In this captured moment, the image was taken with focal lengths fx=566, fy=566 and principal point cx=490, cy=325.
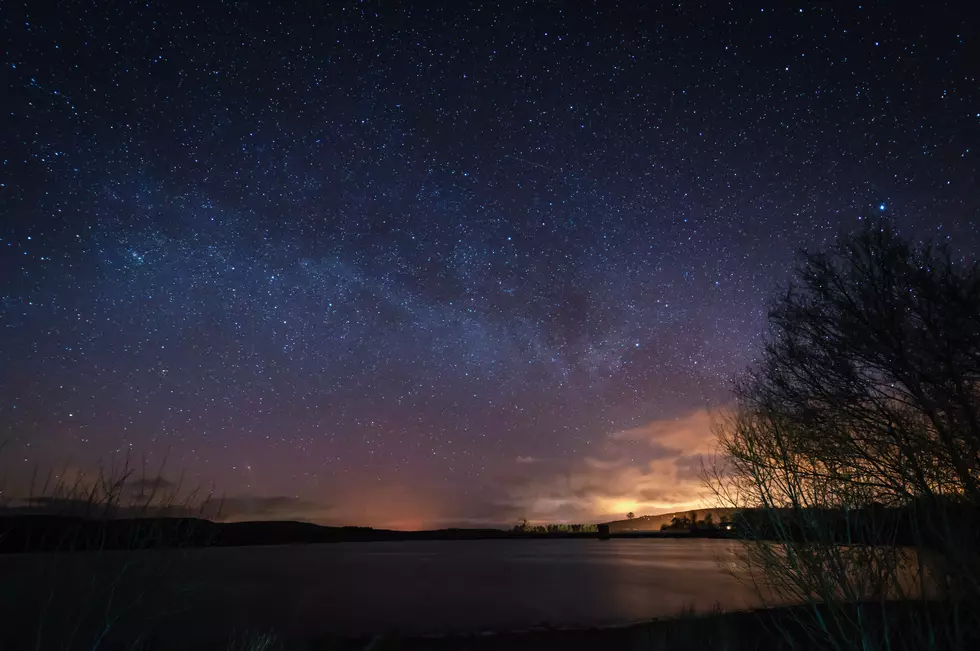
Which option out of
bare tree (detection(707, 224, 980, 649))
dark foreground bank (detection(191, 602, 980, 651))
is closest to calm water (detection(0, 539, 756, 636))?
dark foreground bank (detection(191, 602, 980, 651))

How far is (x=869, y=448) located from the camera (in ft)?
31.3

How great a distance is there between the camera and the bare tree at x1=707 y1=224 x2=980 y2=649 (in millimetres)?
6156

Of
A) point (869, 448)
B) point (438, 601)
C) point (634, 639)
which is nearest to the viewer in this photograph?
point (869, 448)

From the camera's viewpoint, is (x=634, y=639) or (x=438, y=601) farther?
(x=438, y=601)

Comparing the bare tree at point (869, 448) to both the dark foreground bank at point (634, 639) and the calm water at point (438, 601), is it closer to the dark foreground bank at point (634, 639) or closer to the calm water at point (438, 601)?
the dark foreground bank at point (634, 639)

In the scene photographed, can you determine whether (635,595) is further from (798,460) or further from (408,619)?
(798,460)

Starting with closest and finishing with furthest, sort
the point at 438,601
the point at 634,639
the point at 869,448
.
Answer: the point at 869,448
the point at 634,639
the point at 438,601

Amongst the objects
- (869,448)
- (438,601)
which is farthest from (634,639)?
(438,601)

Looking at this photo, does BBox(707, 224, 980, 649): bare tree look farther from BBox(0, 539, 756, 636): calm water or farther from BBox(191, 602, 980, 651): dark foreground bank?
BBox(0, 539, 756, 636): calm water

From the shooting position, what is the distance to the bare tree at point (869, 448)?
616 centimetres

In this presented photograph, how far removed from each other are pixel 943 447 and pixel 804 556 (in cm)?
366

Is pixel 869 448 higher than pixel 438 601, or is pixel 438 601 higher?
pixel 869 448

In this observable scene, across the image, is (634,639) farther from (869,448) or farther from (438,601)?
(438,601)

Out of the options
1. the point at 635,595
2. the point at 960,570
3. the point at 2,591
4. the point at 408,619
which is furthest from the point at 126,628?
the point at 635,595
